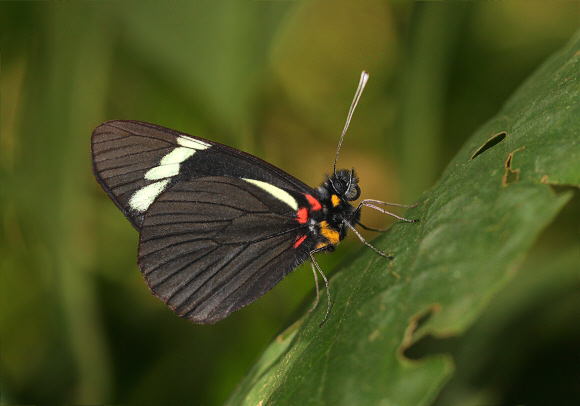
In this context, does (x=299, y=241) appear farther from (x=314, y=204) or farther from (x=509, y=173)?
(x=509, y=173)

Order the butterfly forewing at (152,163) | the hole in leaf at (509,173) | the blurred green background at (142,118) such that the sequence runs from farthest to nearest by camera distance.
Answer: the blurred green background at (142,118) → the butterfly forewing at (152,163) → the hole in leaf at (509,173)

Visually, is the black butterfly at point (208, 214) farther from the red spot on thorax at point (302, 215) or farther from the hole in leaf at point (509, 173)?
the hole in leaf at point (509, 173)

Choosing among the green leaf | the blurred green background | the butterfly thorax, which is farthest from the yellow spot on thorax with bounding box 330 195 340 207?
the blurred green background

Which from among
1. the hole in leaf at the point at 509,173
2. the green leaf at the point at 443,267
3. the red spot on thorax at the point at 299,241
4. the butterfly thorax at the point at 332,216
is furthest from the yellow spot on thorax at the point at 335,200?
the hole in leaf at the point at 509,173

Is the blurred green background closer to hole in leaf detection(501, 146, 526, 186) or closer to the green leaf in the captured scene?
the green leaf

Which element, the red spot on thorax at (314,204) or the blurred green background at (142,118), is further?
the blurred green background at (142,118)

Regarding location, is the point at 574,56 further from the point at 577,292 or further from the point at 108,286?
the point at 108,286
